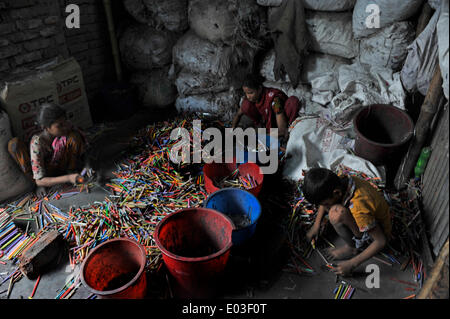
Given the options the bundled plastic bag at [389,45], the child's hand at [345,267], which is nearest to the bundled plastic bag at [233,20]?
the bundled plastic bag at [389,45]

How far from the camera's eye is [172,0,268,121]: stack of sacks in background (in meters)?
4.53

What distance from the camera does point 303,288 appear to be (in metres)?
2.53

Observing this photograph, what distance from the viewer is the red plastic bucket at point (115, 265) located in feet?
7.54

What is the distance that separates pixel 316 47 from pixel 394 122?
5.10 ft

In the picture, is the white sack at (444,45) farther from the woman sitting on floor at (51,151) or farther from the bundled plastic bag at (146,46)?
the bundled plastic bag at (146,46)

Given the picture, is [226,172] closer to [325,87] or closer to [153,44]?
[325,87]

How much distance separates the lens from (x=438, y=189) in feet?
8.80

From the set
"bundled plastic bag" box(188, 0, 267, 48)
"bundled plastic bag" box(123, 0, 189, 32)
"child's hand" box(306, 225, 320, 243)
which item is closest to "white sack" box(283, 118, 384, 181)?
"child's hand" box(306, 225, 320, 243)

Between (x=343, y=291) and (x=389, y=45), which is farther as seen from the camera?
(x=389, y=45)

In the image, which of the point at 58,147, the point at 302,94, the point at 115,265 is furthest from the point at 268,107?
the point at 115,265

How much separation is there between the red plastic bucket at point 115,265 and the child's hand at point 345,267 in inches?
60.6

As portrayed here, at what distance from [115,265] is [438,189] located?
9.15 feet
